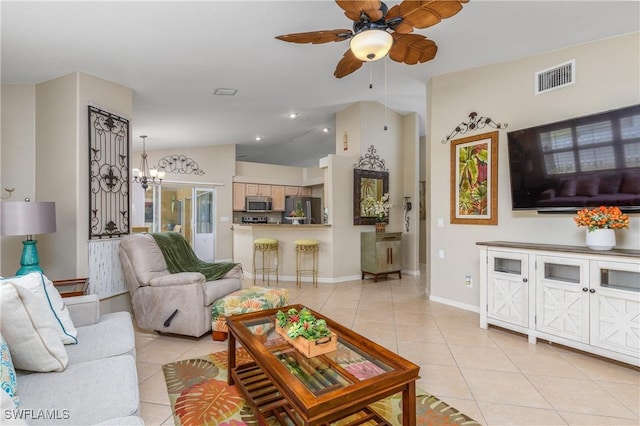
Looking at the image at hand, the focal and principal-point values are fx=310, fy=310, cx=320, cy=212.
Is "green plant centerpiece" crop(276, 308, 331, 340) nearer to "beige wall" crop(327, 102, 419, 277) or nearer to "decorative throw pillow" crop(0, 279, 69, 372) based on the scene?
"decorative throw pillow" crop(0, 279, 69, 372)

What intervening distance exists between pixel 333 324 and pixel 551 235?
8.78 ft

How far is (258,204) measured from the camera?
323 inches

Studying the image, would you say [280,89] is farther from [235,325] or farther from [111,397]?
[111,397]

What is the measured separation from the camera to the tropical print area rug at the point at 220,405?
187cm

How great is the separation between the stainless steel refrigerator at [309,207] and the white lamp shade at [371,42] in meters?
5.98

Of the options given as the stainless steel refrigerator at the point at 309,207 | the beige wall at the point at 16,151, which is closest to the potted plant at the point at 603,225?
the beige wall at the point at 16,151

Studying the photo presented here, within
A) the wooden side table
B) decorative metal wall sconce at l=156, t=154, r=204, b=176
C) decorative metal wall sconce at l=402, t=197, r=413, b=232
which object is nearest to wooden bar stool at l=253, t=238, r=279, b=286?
decorative metal wall sconce at l=402, t=197, r=413, b=232

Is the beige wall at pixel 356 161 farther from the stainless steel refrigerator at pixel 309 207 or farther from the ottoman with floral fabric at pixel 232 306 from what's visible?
the ottoman with floral fabric at pixel 232 306

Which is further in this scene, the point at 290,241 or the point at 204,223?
the point at 204,223

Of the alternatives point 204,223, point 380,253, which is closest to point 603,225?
point 380,253

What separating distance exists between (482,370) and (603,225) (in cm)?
164

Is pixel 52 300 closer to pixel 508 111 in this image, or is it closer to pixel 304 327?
pixel 304 327

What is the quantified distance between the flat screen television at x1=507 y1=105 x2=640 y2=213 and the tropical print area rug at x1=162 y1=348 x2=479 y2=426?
7.56 ft

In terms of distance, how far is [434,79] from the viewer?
4355 mm
